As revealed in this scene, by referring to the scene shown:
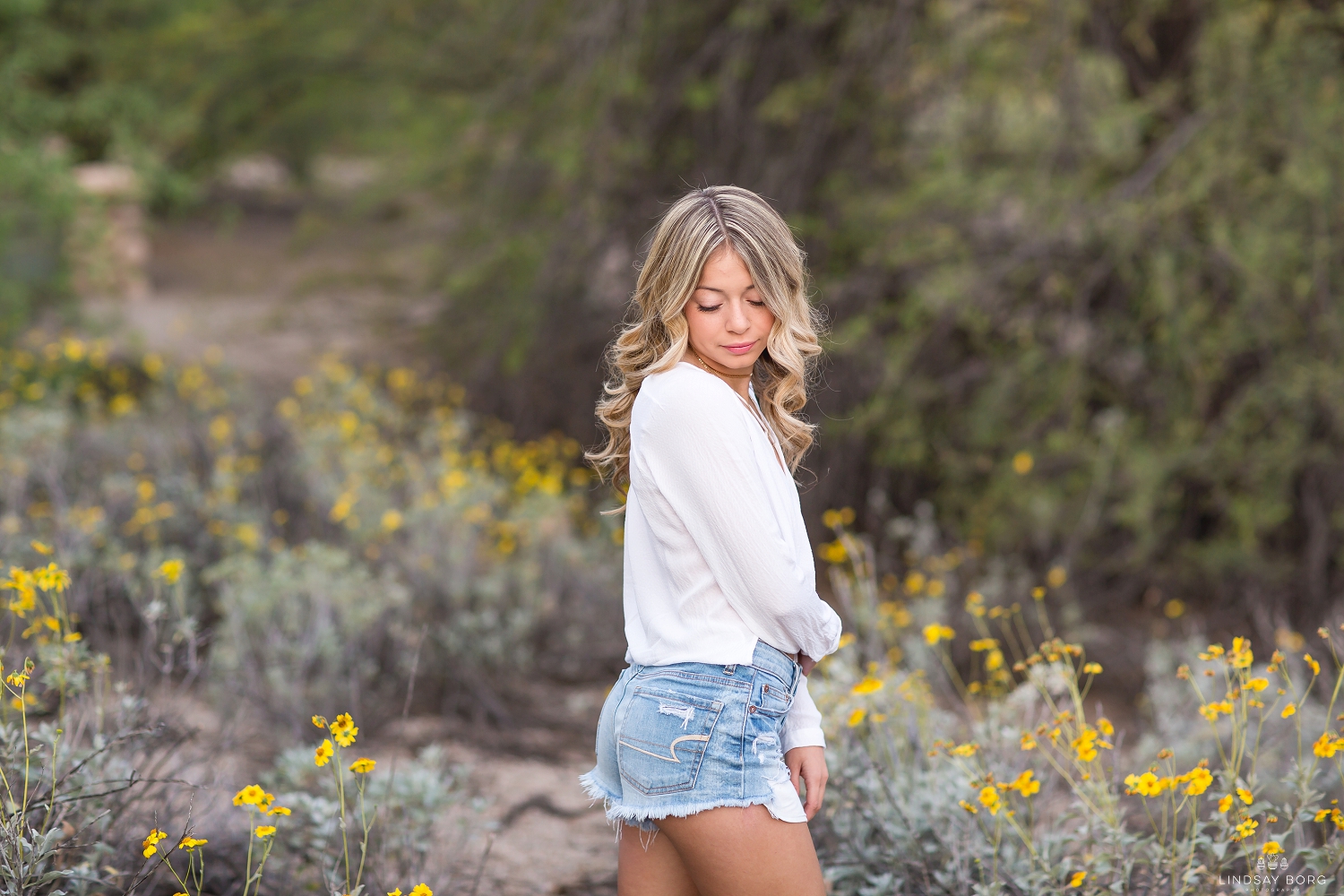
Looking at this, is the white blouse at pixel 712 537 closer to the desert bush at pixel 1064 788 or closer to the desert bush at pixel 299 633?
the desert bush at pixel 1064 788

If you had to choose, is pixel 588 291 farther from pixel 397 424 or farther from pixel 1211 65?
pixel 1211 65

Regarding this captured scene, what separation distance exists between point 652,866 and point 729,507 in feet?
1.97

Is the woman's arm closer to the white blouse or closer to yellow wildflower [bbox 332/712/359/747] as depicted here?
the white blouse

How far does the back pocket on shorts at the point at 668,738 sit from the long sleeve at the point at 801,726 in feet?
0.73

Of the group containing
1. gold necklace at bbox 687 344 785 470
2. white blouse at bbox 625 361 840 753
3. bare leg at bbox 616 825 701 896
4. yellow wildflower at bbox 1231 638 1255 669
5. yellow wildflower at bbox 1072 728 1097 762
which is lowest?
bare leg at bbox 616 825 701 896

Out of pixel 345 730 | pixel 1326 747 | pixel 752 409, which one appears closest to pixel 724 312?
pixel 752 409

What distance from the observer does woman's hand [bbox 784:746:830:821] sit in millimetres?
1759

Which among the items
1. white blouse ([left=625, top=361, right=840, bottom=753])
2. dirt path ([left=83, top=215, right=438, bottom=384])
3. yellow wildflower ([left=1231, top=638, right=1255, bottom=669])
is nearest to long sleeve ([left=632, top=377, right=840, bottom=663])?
white blouse ([left=625, top=361, right=840, bottom=753])

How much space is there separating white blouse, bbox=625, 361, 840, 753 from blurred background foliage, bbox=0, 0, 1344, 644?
297cm

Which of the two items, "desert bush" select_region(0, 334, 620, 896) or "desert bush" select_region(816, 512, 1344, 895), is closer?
"desert bush" select_region(816, 512, 1344, 895)

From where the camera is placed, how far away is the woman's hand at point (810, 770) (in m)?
1.76

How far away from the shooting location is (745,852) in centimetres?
163

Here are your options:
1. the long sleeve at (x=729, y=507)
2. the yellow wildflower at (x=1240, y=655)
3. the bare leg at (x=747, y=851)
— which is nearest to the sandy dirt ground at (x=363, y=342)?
the bare leg at (x=747, y=851)

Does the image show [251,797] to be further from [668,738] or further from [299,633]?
[299,633]
